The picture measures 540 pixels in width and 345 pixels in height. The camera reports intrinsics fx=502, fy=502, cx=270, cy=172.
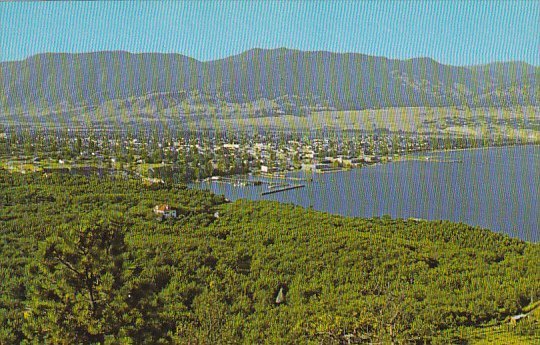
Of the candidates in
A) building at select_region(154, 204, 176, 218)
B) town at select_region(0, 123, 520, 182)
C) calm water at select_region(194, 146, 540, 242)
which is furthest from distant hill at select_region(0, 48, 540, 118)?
building at select_region(154, 204, 176, 218)

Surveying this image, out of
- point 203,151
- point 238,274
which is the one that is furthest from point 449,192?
A: point 203,151

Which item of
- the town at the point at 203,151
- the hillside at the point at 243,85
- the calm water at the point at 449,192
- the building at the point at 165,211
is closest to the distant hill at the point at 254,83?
the hillside at the point at 243,85

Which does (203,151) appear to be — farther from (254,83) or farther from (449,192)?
(449,192)

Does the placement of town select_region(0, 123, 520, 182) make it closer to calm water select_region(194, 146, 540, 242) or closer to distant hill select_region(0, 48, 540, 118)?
calm water select_region(194, 146, 540, 242)

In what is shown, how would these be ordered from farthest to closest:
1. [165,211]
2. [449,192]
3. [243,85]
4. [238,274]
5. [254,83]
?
1. [254,83]
2. [243,85]
3. [449,192]
4. [165,211]
5. [238,274]

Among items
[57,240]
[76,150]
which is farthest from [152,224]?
[76,150]

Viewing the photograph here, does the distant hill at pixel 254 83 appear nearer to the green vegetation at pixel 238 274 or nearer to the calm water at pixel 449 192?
the calm water at pixel 449 192

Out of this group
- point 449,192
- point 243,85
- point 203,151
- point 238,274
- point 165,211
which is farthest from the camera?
point 243,85

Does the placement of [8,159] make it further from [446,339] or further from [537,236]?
[537,236]
